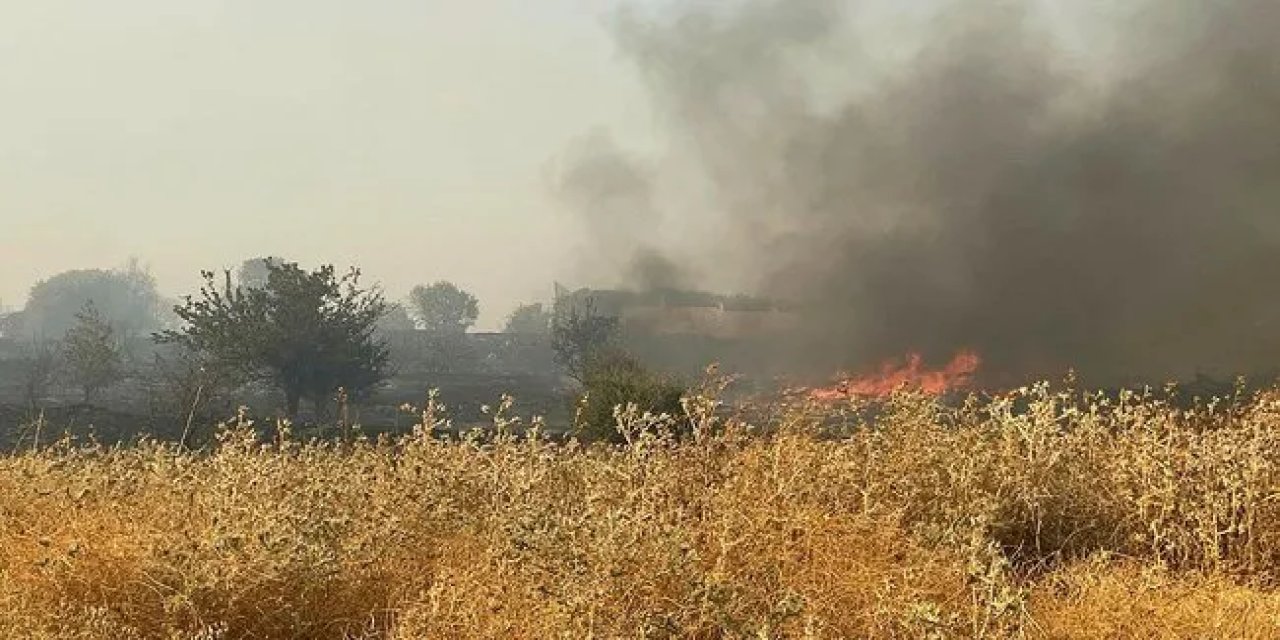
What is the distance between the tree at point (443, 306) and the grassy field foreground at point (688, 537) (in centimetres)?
13731

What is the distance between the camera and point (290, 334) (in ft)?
107

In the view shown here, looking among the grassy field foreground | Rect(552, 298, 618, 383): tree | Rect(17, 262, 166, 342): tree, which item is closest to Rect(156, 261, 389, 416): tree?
Rect(552, 298, 618, 383): tree

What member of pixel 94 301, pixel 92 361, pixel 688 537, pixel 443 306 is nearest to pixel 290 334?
pixel 92 361

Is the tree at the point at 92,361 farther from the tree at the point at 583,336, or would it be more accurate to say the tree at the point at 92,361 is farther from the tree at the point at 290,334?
the tree at the point at 583,336

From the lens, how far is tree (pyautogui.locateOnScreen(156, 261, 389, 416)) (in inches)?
1250

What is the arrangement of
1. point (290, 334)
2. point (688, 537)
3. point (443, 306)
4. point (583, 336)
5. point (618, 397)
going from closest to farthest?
1. point (688, 537)
2. point (618, 397)
3. point (290, 334)
4. point (583, 336)
5. point (443, 306)

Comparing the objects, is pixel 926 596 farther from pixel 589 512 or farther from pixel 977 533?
pixel 589 512

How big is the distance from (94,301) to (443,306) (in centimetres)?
6517

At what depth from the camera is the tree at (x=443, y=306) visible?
475 feet

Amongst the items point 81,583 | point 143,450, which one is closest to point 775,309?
point 143,450

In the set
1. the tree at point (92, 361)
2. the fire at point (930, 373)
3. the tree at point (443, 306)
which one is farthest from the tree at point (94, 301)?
the fire at point (930, 373)

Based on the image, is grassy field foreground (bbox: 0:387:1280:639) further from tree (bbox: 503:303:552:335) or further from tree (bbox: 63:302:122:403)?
tree (bbox: 503:303:552:335)

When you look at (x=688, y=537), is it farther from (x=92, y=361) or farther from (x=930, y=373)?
(x=92, y=361)

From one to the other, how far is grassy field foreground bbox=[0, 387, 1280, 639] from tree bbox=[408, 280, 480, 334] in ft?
451
